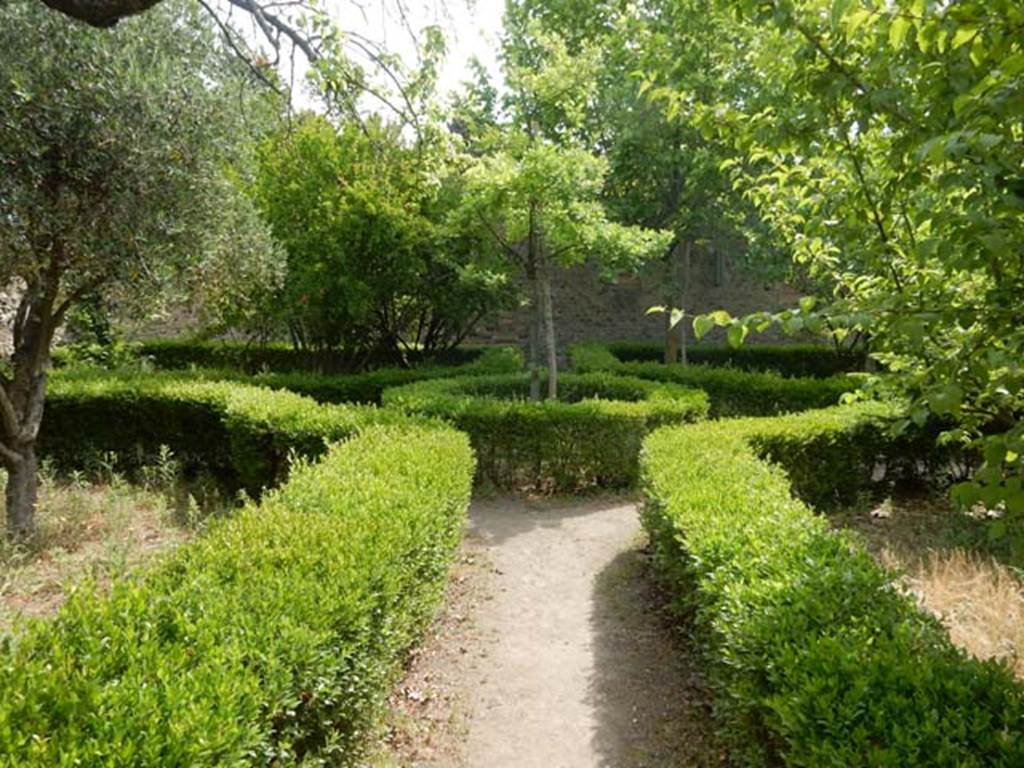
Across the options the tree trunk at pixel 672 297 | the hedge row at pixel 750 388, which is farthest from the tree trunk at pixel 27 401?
Result: the tree trunk at pixel 672 297

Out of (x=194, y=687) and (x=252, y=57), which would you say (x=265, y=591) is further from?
(x=252, y=57)

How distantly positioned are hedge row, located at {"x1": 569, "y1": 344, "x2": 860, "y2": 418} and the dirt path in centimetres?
476

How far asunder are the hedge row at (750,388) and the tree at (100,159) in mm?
6899

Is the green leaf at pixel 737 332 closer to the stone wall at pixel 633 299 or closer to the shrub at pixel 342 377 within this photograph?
the shrub at pixel 342 377

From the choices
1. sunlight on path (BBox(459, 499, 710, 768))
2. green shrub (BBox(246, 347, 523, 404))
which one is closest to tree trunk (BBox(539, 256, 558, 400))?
green shrub (BBox(246, 347, 523, 404))

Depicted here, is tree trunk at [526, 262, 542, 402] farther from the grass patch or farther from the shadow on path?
the shadow on path

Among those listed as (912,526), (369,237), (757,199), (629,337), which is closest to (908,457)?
(912,526)

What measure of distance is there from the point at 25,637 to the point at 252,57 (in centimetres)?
410

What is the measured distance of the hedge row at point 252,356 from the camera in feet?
46.1

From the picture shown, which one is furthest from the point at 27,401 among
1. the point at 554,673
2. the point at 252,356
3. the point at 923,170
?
the point at 252,356

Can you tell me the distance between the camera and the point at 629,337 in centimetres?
1933

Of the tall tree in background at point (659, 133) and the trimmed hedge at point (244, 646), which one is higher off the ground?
the tall tree in background at point (659, 133)

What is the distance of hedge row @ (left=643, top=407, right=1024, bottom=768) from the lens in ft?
5.90

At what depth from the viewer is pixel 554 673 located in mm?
3785
